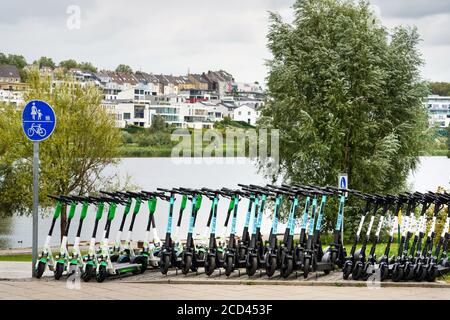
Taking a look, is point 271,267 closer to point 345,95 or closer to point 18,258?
point 18,258

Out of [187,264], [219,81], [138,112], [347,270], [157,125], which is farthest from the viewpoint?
[219,81]

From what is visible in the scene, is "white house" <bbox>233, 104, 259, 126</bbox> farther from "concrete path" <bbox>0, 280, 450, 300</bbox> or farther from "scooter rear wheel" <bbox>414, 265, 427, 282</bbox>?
"concrete path" <bbox>0, 280, 450, 300</bbox>

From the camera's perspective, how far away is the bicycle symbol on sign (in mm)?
13797

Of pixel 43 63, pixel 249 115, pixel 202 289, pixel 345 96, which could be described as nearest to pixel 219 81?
pixel 249 115

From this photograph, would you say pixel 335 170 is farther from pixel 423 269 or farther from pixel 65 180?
pixel 423 269

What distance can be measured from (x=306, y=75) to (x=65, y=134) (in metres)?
9.40

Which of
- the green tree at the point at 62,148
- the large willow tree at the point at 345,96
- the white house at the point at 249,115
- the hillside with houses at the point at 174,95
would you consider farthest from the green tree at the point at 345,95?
the hillside with houses at the point at 174,95

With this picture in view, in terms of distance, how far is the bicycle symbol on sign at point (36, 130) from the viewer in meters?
13.8

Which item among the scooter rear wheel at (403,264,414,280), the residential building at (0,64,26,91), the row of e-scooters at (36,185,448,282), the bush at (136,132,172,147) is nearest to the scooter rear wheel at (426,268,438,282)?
the row of e-scooters at (36,185,448,282)

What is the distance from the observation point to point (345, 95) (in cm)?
2747

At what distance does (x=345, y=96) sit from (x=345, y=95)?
0.07 meters

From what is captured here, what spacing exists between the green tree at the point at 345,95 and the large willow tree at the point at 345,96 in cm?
4

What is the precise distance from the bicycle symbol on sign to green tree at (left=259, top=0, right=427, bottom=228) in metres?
14.7
